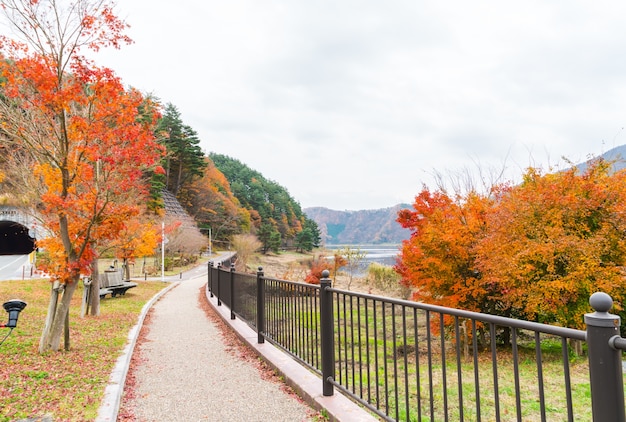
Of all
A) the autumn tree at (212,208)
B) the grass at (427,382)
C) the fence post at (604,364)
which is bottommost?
the grass at (427,382)

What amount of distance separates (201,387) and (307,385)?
1361 millimetres

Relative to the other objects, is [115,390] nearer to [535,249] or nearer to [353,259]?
[535,249]

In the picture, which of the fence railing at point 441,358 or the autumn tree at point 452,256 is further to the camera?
the autumn tree at point 452,256

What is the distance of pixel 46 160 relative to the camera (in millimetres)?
7293

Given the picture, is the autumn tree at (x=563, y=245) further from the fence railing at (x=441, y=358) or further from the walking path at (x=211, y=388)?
the walking path at (x=211, y=388)

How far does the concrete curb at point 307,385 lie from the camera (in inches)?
140

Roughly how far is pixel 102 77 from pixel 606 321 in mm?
7383

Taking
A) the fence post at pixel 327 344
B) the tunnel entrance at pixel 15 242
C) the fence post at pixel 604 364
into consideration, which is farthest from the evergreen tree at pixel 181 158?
the fence post at pixel 604 364

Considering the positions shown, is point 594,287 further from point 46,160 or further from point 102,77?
point 46,160

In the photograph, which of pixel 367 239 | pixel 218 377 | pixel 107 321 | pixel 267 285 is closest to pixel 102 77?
pixel 267 285

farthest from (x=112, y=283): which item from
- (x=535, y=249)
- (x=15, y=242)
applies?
(x=15, y=242)

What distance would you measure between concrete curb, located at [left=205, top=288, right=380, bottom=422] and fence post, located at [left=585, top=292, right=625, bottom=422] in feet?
7.12

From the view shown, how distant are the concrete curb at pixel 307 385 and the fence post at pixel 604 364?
85.4 inches

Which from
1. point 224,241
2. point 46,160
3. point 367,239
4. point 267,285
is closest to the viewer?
point 267,285
